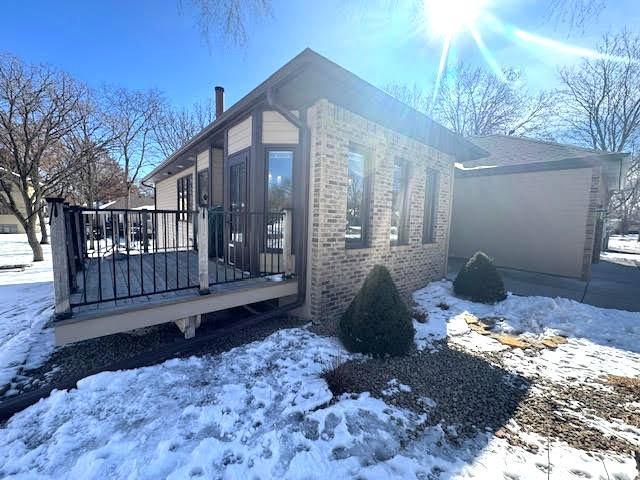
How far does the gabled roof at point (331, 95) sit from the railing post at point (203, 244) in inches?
71.1

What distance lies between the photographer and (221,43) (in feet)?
10.7

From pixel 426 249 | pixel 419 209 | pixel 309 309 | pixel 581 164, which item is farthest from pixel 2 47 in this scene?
pixel 581 164

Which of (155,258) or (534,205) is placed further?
(534,205)

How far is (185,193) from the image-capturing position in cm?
914

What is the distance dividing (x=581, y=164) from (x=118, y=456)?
10522 mm

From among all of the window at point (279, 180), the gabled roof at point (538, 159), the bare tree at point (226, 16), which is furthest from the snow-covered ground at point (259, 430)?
the gabled roof at point (538, 159)

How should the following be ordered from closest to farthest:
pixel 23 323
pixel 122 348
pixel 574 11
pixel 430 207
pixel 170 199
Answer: pixel 574 11 < pixel 122 348 < pixel 23 323 < pixel 430 207 < pixel 170 199

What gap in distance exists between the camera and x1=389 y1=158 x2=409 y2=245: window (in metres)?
5.82

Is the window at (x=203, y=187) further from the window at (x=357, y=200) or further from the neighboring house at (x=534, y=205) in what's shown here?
the neighboring house at (x=534, y=205)

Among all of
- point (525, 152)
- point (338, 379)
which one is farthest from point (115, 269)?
point (525, 152)

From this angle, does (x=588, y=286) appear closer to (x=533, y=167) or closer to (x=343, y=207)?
(x=533, y=167)

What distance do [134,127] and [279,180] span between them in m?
21.4

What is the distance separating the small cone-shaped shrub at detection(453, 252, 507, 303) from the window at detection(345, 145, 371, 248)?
100 inches

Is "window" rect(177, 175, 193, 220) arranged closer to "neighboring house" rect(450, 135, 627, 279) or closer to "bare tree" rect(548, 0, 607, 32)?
"bare tree" rect(548, 0, 607, 32)
